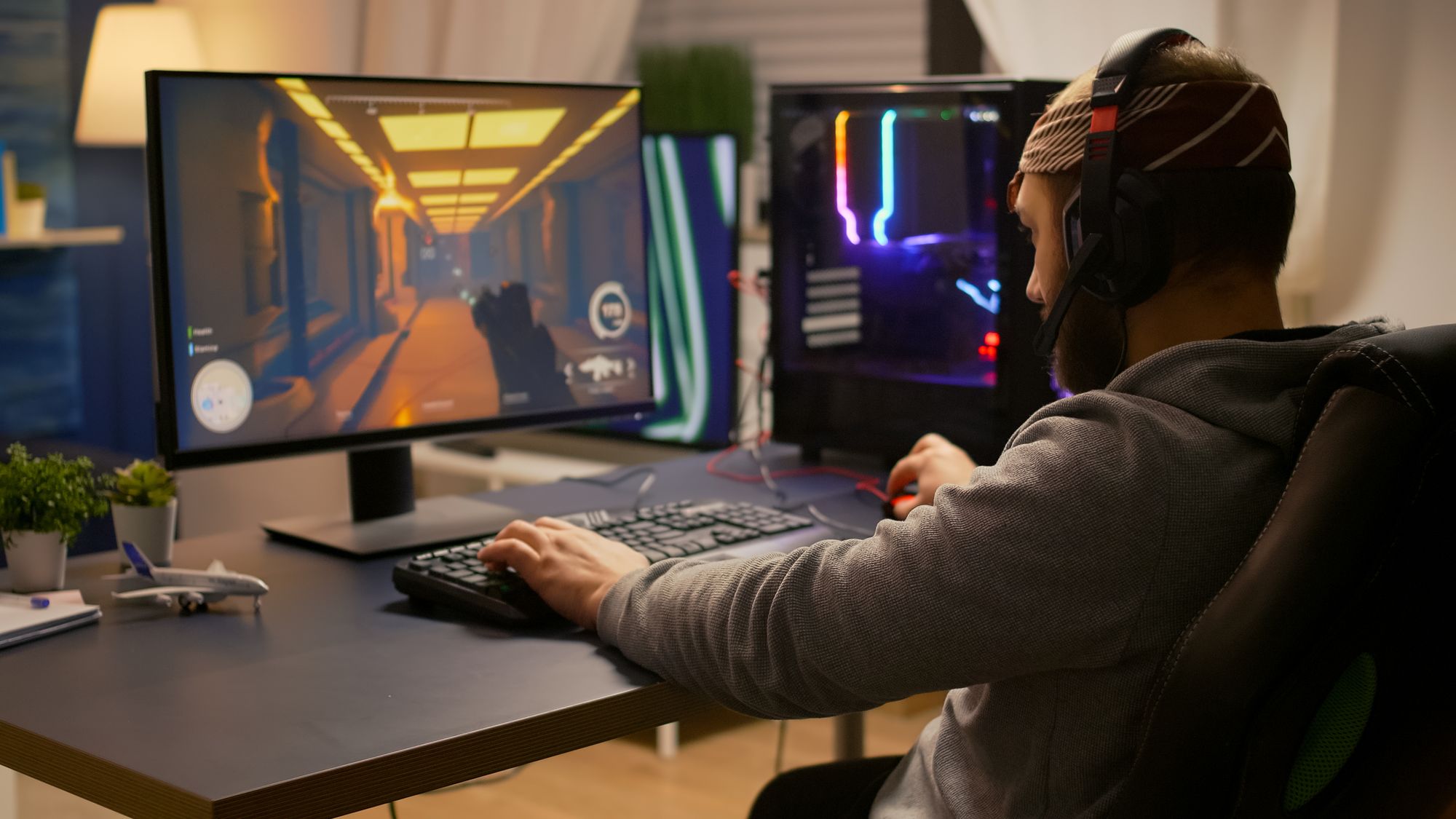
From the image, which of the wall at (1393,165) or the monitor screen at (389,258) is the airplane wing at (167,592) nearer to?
the monitor screen at (389,258)

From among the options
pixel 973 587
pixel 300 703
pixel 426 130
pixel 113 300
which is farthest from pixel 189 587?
pixel 113 300

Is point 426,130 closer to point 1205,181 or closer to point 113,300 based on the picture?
point 1205,181

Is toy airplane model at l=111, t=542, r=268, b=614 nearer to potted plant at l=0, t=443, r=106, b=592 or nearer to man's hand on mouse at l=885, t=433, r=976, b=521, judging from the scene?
potted plant at l=0, t=443, r=106, b=592

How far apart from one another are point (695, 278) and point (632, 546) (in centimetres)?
108

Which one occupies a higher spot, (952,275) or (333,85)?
(333,85)

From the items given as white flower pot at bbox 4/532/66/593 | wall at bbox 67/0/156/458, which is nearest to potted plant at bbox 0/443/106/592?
white flower pot at bbox 4/532/66/593

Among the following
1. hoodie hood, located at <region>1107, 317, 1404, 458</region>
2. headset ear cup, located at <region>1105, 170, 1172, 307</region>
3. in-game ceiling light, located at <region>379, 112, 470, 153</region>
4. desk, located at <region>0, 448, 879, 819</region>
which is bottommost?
desk, located at <region>0, 448, 879, 819</region>

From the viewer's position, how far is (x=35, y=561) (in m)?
1.27

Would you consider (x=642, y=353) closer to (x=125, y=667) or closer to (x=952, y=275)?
(x=952, y=275)

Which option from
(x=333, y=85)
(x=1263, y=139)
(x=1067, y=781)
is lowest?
(x=1067, y=781)

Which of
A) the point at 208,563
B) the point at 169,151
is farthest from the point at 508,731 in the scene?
the point at 169,151

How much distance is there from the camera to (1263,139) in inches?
37.4

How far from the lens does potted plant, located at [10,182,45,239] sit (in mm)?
3582

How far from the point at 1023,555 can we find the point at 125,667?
691 mm
